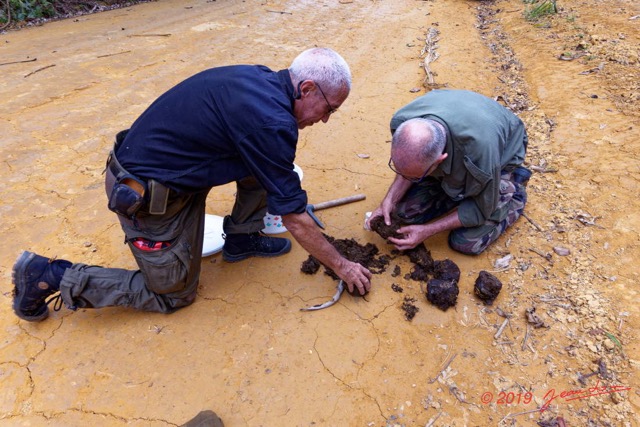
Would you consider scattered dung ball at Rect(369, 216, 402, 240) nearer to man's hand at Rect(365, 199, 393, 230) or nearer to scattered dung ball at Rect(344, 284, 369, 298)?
man's hand at Rect(365, 199, 393, 230)

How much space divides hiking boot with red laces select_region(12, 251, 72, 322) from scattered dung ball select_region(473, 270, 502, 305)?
266 cm

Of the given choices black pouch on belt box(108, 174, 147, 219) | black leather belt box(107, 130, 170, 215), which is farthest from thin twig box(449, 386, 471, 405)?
black pouch on belt box(108, 174, 147, 219)

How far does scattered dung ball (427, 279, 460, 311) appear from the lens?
2.58 m

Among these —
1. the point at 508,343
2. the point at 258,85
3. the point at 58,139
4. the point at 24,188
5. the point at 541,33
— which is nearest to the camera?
the point at 258,85

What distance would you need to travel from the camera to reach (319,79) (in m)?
2.01

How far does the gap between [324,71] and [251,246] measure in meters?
1.50

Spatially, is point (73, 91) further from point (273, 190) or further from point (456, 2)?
point (456, 2)

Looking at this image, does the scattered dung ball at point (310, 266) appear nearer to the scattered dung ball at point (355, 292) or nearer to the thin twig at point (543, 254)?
the scattered dung ball at point (355, 292)

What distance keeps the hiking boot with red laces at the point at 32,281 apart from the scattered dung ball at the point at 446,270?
2454 mm

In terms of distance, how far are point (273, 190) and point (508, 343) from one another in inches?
68.3

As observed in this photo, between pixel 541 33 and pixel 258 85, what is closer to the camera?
pixel 258 85

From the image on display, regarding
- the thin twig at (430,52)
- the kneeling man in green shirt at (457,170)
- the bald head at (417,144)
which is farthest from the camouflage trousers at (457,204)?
the thin twig at (430,52)

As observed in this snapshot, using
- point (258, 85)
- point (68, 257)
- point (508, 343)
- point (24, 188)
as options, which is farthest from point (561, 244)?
point (24, 188)

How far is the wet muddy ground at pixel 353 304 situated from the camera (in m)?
2.12
